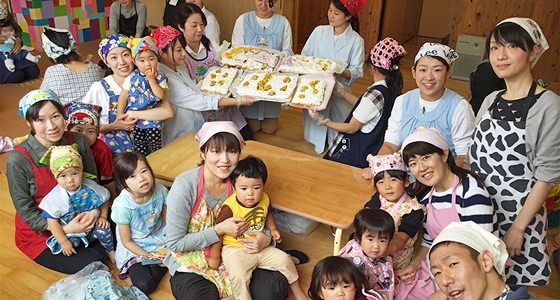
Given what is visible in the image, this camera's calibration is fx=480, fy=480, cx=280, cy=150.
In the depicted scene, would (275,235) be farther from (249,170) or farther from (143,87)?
(143,87)

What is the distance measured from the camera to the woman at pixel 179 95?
3477mm

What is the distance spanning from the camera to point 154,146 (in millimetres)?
3408

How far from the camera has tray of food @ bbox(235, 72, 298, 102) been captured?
3707mm

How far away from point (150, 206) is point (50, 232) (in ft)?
2.11

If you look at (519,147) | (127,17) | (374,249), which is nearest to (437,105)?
(519,147)

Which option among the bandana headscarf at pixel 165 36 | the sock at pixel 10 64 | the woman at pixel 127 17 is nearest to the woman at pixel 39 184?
the bandana headscarf at pixel 165 36

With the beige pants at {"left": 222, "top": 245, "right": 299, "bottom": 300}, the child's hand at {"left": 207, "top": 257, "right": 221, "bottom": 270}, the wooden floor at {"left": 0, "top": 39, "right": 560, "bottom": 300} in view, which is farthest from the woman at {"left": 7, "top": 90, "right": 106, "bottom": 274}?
the beige pants at {"left": 222, "top": 245, "right": 299, "bottom": 300}

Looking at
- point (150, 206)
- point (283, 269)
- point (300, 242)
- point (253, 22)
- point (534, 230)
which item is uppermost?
point (253, 22)

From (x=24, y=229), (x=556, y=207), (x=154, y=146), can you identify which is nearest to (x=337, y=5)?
(x=154, y=146)

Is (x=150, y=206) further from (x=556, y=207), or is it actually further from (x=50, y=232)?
(x=556, y=207)

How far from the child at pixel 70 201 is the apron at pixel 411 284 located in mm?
1601

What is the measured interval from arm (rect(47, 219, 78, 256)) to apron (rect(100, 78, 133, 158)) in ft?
2.39

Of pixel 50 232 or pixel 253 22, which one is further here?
pixel 253 22

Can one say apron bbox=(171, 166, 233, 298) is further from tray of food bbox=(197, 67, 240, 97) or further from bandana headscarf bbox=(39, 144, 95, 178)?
tray of food bbox=(197, 67, 240, 97)
